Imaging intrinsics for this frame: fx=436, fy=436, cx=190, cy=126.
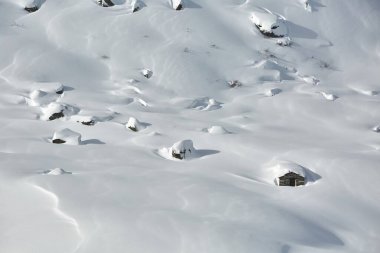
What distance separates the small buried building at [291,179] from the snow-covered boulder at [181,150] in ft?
7.35

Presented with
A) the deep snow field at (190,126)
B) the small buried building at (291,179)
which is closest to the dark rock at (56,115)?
the deep snow field at (190,126)

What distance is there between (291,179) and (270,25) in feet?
47.3

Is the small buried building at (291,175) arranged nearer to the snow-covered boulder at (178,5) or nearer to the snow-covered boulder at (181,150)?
the snow-covered boulder at (181,150)

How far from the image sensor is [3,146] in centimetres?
945

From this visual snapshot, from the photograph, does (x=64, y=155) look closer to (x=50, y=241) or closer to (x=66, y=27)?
(x=50, y=241)

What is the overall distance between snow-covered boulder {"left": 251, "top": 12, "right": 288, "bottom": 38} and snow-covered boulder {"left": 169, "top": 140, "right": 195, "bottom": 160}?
13351 millimetres

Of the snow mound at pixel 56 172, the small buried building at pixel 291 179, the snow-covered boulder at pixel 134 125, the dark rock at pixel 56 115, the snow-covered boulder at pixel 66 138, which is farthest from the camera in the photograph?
the dark rock at pixel 56 115

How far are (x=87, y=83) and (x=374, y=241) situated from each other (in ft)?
42.2

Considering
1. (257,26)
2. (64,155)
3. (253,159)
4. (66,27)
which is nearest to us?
(64,155)

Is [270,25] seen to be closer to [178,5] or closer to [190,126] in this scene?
[178,5]

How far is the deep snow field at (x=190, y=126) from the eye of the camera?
5977 millimetres

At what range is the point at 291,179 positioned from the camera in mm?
8609

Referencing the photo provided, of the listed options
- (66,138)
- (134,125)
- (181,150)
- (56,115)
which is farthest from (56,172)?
(56,115)

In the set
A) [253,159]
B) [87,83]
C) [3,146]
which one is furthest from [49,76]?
[253,159]
